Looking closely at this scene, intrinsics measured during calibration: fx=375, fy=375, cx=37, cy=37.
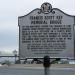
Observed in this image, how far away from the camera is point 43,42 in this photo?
21.9 metres

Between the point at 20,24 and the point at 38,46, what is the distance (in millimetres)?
1697

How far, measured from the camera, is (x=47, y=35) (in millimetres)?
22000

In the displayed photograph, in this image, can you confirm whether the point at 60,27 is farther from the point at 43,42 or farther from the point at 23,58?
the point at 23,58

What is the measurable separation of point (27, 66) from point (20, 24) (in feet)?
11.0

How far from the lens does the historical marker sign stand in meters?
21.8

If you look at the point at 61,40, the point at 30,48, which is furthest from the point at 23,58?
the point at 61,40

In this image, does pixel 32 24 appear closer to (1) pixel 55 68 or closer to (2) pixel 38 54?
(2) pixel 38 54

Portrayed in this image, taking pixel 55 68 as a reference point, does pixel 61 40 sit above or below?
above

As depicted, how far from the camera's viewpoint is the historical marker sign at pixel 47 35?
21.8 metres

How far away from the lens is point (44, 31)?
21938mm

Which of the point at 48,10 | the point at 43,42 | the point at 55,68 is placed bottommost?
the point at 55,68

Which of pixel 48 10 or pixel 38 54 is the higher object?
pixel 48 10

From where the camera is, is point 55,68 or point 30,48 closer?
point 30,48

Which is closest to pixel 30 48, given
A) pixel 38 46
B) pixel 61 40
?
pixel 38 46
